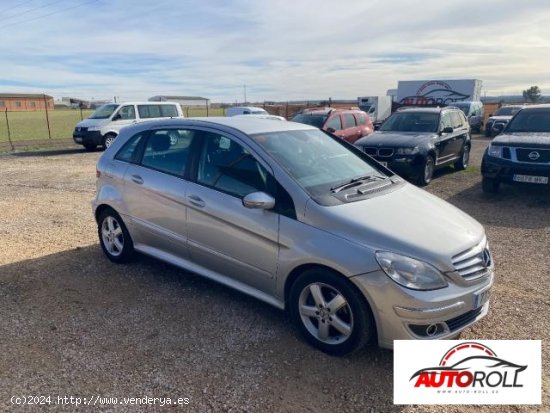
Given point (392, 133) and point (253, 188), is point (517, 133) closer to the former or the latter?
point (392, 133)

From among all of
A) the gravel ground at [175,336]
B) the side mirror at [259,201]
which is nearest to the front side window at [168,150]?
the side mirror at [259,201]

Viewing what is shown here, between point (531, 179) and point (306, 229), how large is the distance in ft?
20.4

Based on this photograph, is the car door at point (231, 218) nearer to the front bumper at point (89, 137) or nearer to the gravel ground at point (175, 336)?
the gravel ground at point (175, 336)

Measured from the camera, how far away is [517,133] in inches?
335

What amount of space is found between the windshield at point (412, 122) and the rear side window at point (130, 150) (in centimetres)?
715

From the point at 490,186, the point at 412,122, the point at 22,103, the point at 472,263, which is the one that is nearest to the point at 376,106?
the point at 412,122

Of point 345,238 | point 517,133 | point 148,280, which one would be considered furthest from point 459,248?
point 517,133

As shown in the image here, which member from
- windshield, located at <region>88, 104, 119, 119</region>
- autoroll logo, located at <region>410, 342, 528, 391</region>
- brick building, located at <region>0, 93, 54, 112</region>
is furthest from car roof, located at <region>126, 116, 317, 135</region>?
brick building, located at <region>0, 93, 54, 112</region>

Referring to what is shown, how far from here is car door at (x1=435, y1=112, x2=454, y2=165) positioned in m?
9.75

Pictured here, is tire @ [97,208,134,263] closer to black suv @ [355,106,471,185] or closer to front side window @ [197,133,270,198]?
front side window @ [197,133,270,198]

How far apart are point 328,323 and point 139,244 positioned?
2.37 m

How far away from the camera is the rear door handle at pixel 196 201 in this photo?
3.73 metres

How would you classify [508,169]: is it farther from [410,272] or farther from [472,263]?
[410,272]

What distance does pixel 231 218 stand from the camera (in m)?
3.51
